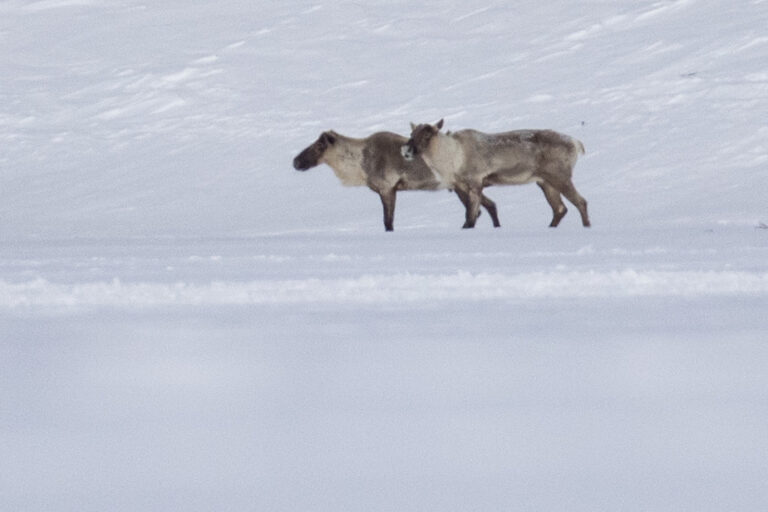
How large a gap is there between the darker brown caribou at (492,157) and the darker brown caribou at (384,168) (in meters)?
0.14

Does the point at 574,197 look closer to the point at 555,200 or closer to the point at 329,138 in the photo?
the point at 555,200

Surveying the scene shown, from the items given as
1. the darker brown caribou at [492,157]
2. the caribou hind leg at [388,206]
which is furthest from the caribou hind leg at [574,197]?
the caribou hind leg at [388,206]

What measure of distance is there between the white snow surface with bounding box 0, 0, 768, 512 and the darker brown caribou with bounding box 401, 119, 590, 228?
941 millimetres

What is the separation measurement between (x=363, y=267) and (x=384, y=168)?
5.15 metres

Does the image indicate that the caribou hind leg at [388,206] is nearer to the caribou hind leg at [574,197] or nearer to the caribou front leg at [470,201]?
the caribou front leg at [470,201]

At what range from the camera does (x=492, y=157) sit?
11930mm

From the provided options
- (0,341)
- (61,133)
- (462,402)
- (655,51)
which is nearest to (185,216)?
(61,133)

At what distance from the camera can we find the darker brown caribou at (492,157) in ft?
39.1

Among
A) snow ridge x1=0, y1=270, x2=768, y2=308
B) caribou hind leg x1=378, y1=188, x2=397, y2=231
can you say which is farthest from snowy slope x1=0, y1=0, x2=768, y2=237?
snow ridge x1=0, y1=270, x2=768, y2=308

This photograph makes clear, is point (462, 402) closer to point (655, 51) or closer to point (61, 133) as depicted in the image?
point (655, 51)

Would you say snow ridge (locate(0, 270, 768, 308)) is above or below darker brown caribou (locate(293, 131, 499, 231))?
above

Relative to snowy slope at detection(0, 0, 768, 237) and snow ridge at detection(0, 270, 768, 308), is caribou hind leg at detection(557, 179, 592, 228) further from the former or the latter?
snow ridge at detection(0, 270, 768, 308)

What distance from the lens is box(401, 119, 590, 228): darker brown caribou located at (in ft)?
39.1

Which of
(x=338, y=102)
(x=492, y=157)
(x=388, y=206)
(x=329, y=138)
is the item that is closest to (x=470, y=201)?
(x=492, y=157)
